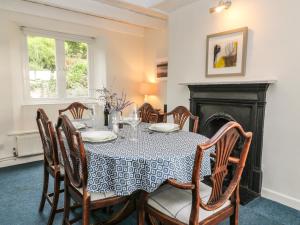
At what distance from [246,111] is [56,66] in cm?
319

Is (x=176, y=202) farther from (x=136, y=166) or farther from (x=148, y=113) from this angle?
(x=148, y=113)

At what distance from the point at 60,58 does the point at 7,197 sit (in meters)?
2.42

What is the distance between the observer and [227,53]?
258 centimetres

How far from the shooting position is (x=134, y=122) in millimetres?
1769

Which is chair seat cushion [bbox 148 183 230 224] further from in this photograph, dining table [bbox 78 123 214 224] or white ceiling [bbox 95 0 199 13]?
white ceiling [bbox 95 0 199 13]

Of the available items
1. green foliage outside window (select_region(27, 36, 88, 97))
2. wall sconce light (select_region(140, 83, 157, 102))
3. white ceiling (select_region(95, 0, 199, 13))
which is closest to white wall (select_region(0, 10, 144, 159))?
green foliage outside window (select_region(27, 36, 88, 97))

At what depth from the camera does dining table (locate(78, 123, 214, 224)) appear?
1239mm

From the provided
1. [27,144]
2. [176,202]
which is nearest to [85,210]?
[176,202]

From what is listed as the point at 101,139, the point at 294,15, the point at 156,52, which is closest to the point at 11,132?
the point at 101,139

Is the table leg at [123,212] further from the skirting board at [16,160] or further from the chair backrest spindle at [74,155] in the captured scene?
the skirting board at [16,160]

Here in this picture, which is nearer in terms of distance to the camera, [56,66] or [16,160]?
[16,160]

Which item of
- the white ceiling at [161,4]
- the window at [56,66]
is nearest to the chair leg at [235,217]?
the white ceiling at [161,4]

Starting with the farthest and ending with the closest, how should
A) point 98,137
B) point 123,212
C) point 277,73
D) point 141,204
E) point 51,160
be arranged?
point 277,73
point 51,160
point 123,212
point 98,137
point 141,204

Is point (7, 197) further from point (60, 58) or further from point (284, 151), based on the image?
point (284, 151)
